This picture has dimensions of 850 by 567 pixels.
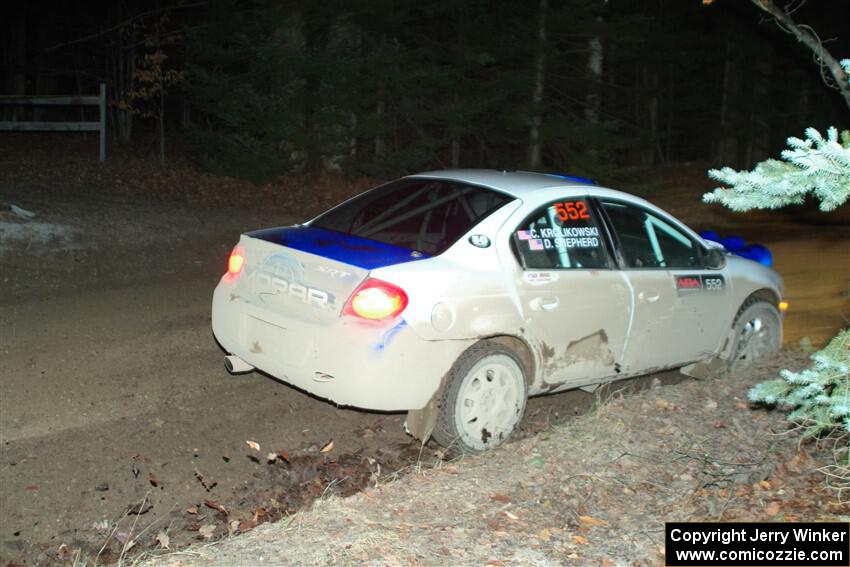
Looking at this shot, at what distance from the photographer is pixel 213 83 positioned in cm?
1906

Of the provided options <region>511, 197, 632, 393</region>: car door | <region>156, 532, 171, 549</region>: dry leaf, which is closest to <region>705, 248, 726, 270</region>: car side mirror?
<region>511, 197, 632, 393</region>: car door

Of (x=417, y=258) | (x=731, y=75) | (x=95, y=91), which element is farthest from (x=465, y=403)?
(x=95, y=91)

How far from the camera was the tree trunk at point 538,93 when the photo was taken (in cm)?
2120

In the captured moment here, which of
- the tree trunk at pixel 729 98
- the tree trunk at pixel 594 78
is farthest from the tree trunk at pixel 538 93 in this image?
the tree trunk at pixel 729 98

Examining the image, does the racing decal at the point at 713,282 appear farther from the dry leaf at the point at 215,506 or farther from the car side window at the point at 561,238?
the dry leaf at the point at 215,506

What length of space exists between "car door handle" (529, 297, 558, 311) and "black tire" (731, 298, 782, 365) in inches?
85.2

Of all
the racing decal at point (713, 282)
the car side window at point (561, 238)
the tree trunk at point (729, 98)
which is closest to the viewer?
the car side window at point (561, 238)

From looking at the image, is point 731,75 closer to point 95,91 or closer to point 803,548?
point 95,91

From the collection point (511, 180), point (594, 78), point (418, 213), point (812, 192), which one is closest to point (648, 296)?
point (511, 180)

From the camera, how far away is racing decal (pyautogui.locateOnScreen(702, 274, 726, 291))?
24.0 feet

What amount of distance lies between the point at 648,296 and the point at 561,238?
35.2 inches

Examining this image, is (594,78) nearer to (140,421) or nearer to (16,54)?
(140,421)

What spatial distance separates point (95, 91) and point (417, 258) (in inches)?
1362

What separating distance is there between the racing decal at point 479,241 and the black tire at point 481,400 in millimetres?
628
